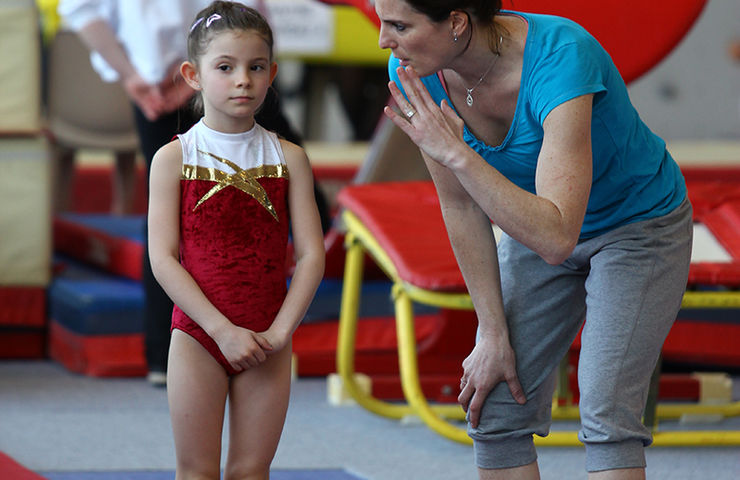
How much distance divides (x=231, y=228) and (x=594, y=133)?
554 millimetres

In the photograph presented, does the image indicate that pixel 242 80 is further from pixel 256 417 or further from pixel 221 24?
pixel 256 417

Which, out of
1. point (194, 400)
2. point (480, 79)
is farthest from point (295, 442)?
point (480, 79)

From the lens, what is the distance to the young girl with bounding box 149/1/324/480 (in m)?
1.63

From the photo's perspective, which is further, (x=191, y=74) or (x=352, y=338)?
(x=352, y=338)

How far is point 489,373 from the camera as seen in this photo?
1.75 metres

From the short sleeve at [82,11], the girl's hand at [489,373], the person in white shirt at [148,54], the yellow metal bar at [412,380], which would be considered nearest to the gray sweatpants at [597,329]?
the girl's hand at [489,373]

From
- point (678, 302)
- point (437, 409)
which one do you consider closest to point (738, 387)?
point (437, 409)

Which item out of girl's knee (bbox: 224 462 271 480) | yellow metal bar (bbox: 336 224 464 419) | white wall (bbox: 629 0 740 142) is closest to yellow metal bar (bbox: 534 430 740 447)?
yellow metal bar (bbox: 336 224 464 419)

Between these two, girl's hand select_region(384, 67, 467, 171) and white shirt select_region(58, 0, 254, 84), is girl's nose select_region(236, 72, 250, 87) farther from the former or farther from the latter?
white shirt select_region(58, 0, 254, 84)

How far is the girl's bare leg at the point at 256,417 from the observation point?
5.48ft

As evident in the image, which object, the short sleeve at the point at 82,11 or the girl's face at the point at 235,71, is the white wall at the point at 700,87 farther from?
the girl's face at the point at 235,71

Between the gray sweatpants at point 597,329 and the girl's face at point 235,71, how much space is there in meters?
0.50

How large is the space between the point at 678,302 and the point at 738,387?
1.89m

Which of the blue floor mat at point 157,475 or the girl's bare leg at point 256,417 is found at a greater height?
the girl's bare leg at point 256,417
